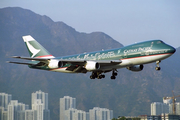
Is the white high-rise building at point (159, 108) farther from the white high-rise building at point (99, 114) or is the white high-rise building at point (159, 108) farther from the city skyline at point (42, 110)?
the white high-rise building at point (99, 114)

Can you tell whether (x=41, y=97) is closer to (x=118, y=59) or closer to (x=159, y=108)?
(x=159, y=108)

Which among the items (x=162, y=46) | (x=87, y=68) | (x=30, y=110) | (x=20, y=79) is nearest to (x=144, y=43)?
(x=162, y=46)

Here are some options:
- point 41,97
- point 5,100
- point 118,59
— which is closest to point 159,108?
point 41,97

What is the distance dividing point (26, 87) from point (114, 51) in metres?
130

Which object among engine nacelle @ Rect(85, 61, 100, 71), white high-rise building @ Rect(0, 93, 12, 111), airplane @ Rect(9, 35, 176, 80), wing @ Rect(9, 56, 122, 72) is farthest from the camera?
white high-rise building @ Rect(0, 93, 12, 111)

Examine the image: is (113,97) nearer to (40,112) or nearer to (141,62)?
(40,112)

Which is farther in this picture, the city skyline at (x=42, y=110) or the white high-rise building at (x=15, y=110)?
the city skyline at (x=42, y=110)

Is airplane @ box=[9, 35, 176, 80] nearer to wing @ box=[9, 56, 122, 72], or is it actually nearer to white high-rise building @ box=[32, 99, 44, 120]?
wing @ box=[9, 56, 122, 72]

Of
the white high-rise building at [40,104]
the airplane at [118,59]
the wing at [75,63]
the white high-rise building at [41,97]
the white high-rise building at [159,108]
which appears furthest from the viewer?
the white high-rise building at [41,97]

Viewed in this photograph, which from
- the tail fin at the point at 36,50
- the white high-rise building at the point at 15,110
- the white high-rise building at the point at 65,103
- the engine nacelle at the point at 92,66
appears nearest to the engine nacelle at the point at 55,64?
the engine nacelle at the point at 92,66

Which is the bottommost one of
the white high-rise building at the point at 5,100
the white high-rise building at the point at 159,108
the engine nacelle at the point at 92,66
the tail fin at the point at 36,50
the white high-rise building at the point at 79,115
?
the white high-rise building at the point at 79,115

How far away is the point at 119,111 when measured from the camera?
618 feet

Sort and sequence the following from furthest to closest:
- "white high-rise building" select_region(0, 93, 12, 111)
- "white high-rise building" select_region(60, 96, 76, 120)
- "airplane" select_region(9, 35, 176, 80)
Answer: "white high-rise building" select_region(60, 96, 76, 120)
"white high-rise building" select_region(0, 93, 12, 111)
"airplane" select_region(9, 35, 176, 80)

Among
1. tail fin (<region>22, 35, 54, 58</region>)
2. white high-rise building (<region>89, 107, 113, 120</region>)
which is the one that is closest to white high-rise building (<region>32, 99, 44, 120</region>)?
white high-rise building (<region>89, 107, 113, 120</region>)
